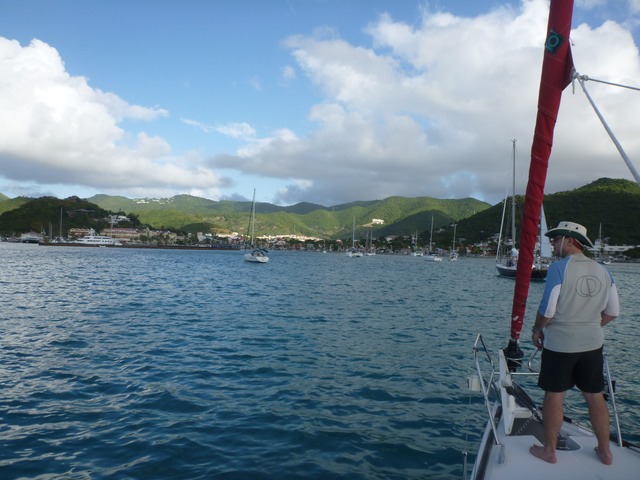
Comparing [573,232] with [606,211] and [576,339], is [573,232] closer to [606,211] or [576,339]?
[576,339]

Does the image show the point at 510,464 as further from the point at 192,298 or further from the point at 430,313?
the point at 192,298

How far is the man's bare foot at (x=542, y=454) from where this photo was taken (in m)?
5.19

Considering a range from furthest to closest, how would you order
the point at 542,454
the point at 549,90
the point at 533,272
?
the point at 533,272
the point at 549,90
the point at 542,454

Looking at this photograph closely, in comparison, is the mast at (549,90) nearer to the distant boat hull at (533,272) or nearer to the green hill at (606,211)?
the distant boat hull at (533,272)

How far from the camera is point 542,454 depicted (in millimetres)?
5305

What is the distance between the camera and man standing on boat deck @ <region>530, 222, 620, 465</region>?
5.23m

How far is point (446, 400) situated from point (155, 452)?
23.9ft

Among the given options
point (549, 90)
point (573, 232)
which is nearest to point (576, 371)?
point (573, 232)

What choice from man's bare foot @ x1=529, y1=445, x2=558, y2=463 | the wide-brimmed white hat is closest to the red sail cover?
→ the wide-brimmed white hat

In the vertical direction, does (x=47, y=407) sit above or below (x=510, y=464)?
below

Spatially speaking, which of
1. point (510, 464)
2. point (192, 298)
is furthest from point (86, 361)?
point (192, 298)

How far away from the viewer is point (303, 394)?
11461 mm

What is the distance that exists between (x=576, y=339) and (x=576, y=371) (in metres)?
0.44

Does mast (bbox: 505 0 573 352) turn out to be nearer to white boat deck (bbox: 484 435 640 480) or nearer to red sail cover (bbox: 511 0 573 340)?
red sail cover (bbox: 511 0 573 340)
